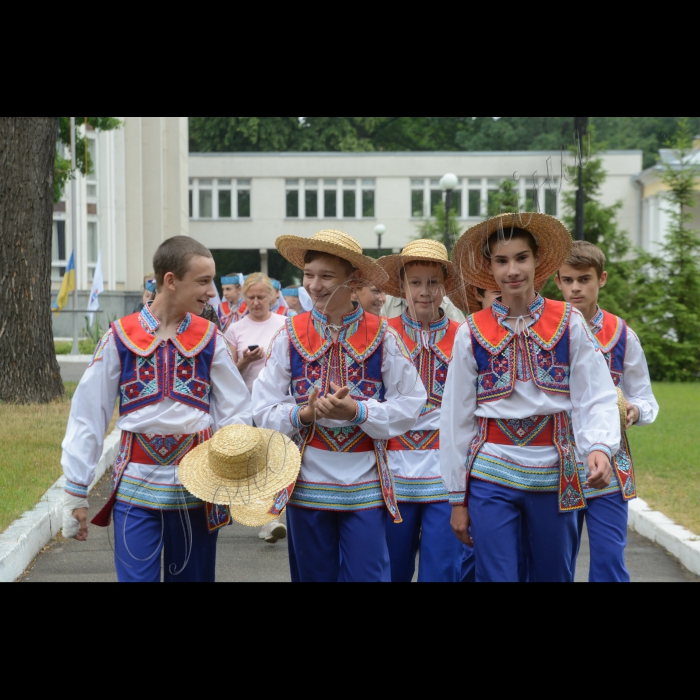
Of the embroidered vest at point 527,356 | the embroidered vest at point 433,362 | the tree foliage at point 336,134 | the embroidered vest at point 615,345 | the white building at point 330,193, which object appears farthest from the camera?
the tree foliage at point 336,134

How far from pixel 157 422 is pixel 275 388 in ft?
1.74

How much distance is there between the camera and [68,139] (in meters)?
23.8

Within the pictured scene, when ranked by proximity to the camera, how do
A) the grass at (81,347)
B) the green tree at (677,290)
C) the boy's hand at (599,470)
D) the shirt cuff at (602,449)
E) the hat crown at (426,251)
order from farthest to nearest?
the grass at (81,347) → the green tree at (677,290) → the hat crown at (426,251) → the shirt cuff at (602,449) → the boy's hand at (599,470)

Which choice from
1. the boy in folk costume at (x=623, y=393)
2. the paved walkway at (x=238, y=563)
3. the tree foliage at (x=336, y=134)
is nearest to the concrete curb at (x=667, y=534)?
the paved walkway at (x=238, y=563)

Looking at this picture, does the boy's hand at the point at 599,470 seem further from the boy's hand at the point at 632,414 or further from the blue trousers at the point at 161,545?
the blue trousers at the point at 161,545

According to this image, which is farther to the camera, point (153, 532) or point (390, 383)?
point (390, 383)

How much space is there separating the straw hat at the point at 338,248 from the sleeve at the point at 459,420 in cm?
53

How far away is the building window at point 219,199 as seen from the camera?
48.1m

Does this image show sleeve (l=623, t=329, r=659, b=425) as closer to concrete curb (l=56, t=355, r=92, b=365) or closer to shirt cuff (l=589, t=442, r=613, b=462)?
shirt cuff (l=589, t=442, r=613, b=462)

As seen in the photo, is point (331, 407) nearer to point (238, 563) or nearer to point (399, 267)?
point (399, 267)

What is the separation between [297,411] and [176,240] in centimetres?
90

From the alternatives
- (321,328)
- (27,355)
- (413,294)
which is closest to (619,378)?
(413,294)

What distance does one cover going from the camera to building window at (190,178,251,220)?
1893 inches

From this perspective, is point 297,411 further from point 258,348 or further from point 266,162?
point 266,162
